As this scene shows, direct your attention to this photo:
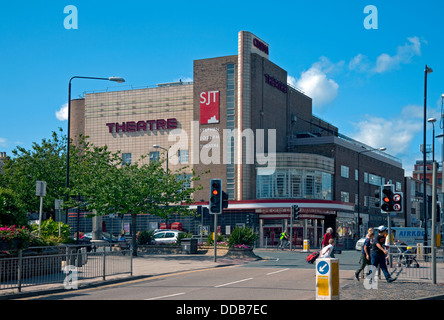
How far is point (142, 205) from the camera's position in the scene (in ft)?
107

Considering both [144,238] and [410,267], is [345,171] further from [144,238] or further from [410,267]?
[410,267]

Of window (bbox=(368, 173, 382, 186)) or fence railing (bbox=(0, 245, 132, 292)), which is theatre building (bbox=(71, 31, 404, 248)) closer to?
window (bbox=(368, 173, 382, 186))

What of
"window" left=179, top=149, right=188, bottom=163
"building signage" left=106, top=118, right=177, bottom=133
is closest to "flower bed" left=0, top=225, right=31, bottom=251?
"window" left=179, top=149, right=188, bottom=163

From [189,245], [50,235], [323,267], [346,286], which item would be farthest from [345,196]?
[323,267]

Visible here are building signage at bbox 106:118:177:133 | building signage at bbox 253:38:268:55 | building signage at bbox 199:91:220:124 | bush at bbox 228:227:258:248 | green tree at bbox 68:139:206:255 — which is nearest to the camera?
green tree at bbox 68:139:206:255

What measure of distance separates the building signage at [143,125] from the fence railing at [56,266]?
42.3 meters

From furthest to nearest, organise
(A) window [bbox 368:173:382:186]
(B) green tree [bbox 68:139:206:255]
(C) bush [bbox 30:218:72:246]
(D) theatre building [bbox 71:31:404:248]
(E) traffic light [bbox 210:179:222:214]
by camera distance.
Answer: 1. (A) window [bbox 368:173:382:186]
2. (D) theatre building [bbox 71:31:404:248]
3. (B) green tree [bbox 68:139:206:255]
4. (E) traffic light [bbox 210:179:222:214]
5. (C) bush [bbox 30:218:72:246]

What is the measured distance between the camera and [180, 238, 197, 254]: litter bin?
33.0m

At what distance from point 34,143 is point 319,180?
28332 millimetres

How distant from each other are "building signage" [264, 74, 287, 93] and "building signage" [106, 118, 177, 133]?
1115 centimetres

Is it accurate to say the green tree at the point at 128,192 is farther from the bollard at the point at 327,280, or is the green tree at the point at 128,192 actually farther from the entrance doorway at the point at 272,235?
the entrance doorway at the point at 272,235

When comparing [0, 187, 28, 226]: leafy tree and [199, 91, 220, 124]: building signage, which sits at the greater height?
[199, 91, 220, 124]: building signage
